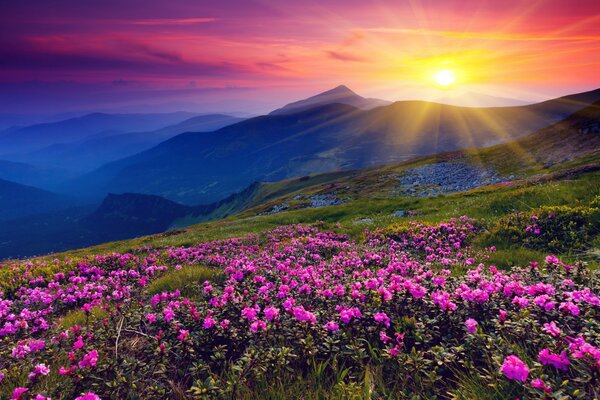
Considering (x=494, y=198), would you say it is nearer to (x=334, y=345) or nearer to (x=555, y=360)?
(x=555, y=360)

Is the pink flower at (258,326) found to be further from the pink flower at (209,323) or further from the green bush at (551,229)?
the green bush at (551,229)

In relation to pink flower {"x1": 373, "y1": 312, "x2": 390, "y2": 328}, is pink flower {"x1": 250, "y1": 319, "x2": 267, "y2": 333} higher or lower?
higher

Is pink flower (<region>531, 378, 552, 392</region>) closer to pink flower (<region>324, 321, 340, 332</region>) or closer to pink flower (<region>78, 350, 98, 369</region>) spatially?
pink flower (<region>324, 321, 340, 332</region>)

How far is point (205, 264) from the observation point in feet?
36.3

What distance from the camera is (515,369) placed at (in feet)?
9.44

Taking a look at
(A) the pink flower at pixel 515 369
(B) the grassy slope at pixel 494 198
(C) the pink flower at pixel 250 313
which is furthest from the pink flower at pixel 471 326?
(B) the grassy slope at pixel 494 198

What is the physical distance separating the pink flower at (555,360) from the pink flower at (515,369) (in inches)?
14.6

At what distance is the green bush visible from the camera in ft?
31.4

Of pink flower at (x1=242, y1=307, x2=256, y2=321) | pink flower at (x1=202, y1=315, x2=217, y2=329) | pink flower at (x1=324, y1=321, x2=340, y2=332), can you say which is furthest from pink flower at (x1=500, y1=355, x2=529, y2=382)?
pink flower at (x1=202, y1=315, x2=217, y2=329)

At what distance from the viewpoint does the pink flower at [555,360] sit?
9.90 ft

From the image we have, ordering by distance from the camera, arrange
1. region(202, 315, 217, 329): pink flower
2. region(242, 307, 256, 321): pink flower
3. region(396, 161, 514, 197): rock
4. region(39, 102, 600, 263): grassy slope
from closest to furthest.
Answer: region(202, 315, 217, 329): pink flower → region(242, 307, 256, 321): pink flower → region(39, 102, 600, 263): grassy slope → region(396, 161, 514, 197): rock

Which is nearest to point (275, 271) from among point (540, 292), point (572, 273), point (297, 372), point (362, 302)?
point (362, 302)

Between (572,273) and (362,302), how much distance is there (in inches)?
155

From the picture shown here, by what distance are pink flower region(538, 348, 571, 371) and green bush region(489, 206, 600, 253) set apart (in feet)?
24.7
